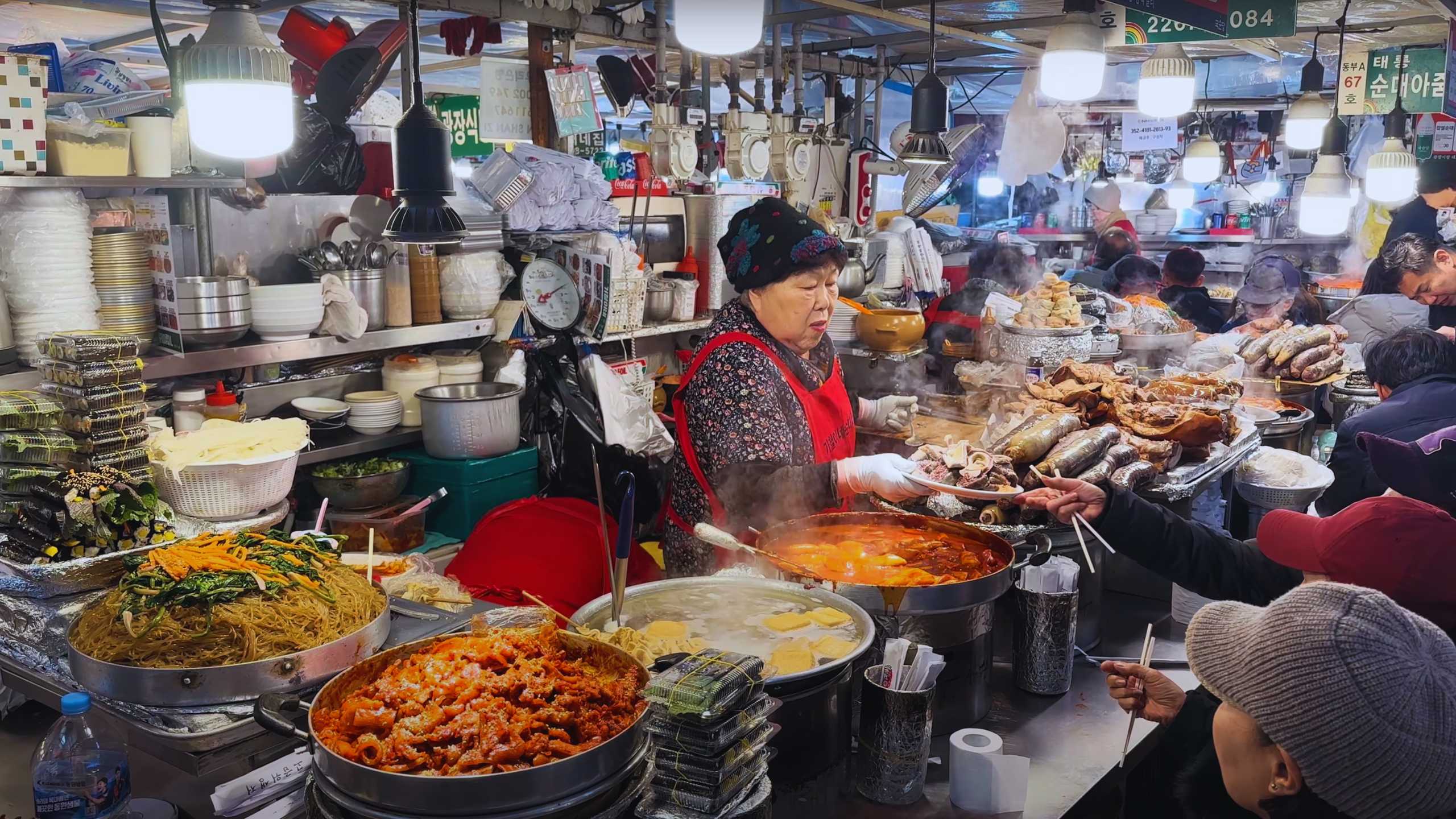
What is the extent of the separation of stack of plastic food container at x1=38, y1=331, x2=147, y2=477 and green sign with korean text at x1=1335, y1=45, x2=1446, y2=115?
8.49 meters

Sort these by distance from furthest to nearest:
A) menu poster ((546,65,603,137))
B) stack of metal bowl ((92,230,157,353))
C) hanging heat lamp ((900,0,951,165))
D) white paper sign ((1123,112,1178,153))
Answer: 1. white paper sign ((1123,112,1178,153))
2. menu poster ((546,65,603,137))
3. hanging heat lamp ((900,0,951,165))
4. stack of metal bowl ((92,230,157,353))

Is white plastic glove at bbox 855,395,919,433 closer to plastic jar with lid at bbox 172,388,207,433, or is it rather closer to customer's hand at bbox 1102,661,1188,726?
customer's hand at bbox 1102,661,1188,726

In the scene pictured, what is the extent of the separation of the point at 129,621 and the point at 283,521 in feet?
7.06

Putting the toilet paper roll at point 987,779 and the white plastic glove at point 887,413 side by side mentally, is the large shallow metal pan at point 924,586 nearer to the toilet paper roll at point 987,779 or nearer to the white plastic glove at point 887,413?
the toilet paper roll at point 987,779

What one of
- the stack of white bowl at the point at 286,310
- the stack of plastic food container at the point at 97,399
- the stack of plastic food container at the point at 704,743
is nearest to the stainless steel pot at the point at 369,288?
the stack of white bowl at the point at 286,310

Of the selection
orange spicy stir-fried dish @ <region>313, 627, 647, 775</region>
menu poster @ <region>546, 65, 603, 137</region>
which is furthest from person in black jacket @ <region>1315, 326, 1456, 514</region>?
menu poster @ <region>546, 65, 603, 137</region>

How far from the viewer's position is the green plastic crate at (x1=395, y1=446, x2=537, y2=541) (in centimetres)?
455

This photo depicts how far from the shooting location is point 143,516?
262 centimetres

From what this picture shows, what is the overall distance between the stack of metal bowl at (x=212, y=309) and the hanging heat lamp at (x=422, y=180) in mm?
839

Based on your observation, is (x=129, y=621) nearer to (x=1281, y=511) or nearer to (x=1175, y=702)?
(x=1175, y=702)

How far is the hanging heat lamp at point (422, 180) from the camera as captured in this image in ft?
10.4

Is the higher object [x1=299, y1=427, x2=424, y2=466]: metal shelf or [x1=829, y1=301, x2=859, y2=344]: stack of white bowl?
[x1=829, y1=301, x2=859, y2=344]: stack of white bowl

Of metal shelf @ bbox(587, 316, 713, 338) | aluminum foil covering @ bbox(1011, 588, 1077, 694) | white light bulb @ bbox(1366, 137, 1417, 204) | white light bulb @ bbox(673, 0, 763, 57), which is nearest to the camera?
aluminum foil covering @ bbox(1011, 588, 1077, 694)

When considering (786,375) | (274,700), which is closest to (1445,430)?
(786,375)
